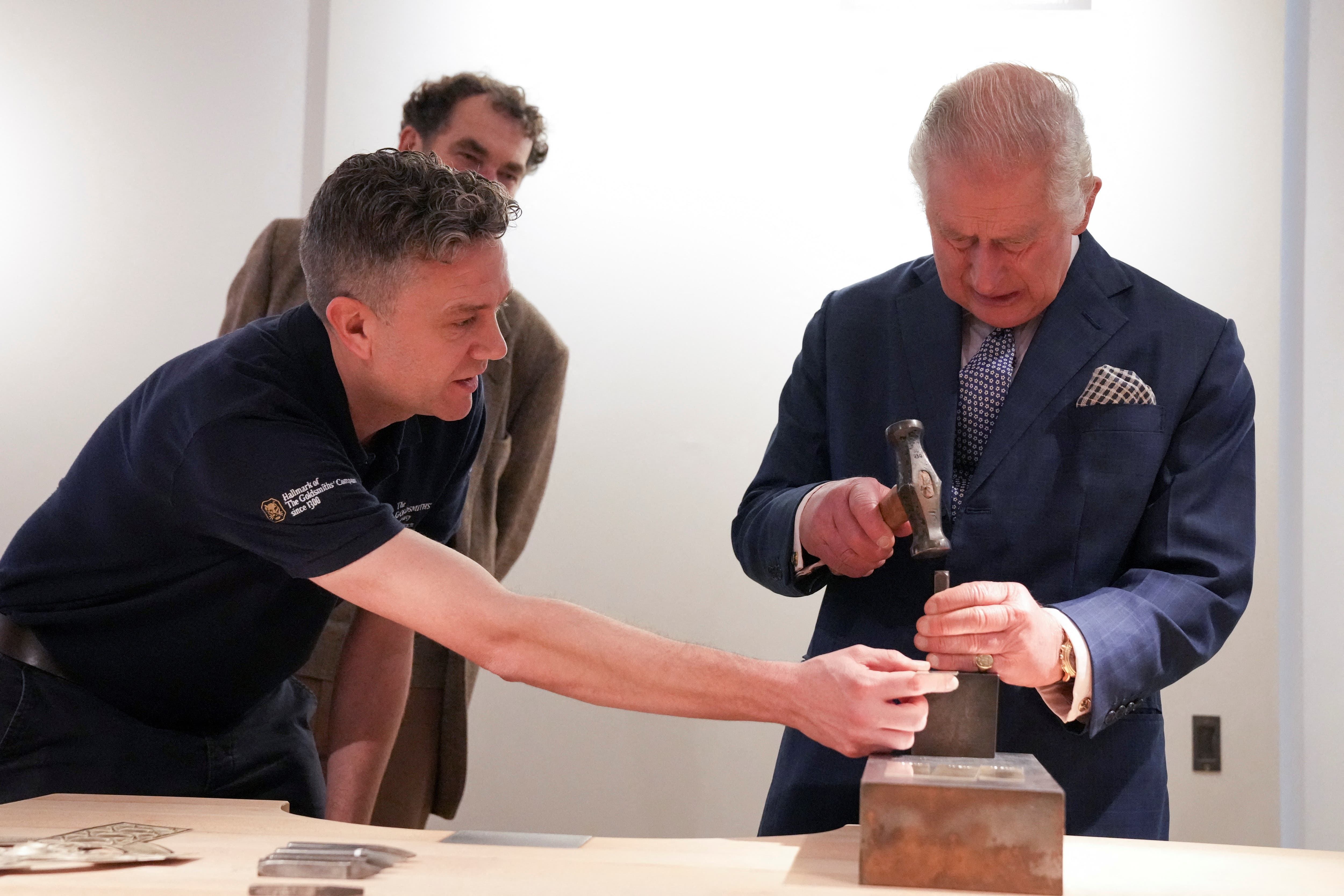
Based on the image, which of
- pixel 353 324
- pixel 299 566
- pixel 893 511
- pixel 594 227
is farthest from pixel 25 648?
pixel 594 227

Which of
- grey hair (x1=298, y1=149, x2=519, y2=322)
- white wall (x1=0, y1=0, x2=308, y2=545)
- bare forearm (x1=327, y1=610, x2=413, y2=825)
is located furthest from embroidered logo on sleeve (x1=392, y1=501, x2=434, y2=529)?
white wall (x1=0, y1=0, x2=308, y2=545)

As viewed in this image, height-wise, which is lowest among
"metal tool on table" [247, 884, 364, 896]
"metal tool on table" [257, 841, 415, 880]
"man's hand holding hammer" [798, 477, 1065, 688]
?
"metal tool on table" [247, 884, 364, 896]

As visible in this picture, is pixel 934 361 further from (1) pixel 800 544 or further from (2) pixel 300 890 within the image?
(2) pixel 300 890

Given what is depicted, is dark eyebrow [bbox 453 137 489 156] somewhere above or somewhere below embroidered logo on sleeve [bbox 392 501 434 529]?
above

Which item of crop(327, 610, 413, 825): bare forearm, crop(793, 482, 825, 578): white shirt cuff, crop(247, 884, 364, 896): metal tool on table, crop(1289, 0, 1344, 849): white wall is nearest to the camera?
crop(247, 884, 364, 896): metal tool on table

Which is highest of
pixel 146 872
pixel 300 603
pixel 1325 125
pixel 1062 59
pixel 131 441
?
pixel 1062 59

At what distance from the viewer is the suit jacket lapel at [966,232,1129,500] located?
192cm

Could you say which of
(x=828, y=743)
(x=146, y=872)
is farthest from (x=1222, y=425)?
(x=146, y=872)

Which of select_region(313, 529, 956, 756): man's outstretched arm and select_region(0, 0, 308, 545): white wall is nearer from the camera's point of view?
select_region(313, 529, 956, 756): man's outstretched arm

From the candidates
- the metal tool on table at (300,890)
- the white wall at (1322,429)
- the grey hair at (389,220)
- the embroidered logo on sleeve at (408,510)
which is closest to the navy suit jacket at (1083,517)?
the embroidered logo on sleeve at (408,510)

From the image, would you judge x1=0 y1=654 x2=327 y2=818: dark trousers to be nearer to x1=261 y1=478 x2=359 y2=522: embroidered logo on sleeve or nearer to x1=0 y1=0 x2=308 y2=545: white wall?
x1=261 y1=478 x2=359 y2=522: embroidered logo on sleeve

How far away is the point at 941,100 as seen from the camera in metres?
1.93

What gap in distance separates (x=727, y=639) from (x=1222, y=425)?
7.19 ft

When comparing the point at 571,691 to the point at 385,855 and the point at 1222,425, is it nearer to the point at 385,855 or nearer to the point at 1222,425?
the point at 385,855
